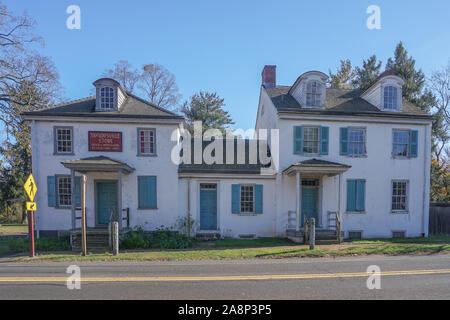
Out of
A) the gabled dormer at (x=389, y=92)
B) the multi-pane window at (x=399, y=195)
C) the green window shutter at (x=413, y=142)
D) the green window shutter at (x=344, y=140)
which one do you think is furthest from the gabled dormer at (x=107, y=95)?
the green window shutter at (x=413, y=142)

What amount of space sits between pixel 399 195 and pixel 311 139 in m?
6.10

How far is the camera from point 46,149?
12.0 m

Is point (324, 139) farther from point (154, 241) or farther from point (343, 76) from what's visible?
point (343, 76)

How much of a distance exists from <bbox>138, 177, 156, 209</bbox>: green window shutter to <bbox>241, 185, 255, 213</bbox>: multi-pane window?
190 inches

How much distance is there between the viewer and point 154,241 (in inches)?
437

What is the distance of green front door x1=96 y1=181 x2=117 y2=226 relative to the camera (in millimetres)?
12266

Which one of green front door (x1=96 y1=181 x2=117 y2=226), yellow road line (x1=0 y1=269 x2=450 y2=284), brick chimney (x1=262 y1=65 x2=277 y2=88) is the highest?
brick chimney (x1=262 y1=65 x2=277 y2=88)

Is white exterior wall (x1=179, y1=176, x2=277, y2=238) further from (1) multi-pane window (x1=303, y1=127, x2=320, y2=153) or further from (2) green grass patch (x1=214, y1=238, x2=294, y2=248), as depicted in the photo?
(1) multi-pane window (x1=303, y1=127, x2=320, y2=153)

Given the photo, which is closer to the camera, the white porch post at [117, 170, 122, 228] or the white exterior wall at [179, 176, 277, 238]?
the white porch post at [117, 170, 122, 228]

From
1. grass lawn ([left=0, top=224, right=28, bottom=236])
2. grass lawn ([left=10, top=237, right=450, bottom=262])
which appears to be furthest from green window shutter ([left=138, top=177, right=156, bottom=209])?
grass lawn ([left=0, top=224, right=28, bottom=236])
